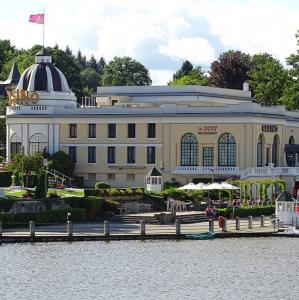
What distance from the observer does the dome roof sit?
429ft

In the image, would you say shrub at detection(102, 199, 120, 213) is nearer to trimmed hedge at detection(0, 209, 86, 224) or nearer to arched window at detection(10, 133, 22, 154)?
trimmed hedge at detection(0, 209, 86, 224)

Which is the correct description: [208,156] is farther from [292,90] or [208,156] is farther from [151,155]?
[292,90]

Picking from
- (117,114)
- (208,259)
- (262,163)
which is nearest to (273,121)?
(262,163)

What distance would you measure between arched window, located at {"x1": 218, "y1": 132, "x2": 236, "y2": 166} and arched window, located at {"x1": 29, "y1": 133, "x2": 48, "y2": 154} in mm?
17480

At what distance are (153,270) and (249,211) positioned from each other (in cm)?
3133

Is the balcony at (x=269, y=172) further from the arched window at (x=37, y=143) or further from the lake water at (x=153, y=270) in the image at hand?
the lake water at (x=153, y=270)

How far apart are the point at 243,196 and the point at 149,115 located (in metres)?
19.6

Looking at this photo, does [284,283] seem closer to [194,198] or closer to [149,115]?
[194,198]

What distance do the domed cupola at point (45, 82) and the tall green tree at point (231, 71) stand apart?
176 ft

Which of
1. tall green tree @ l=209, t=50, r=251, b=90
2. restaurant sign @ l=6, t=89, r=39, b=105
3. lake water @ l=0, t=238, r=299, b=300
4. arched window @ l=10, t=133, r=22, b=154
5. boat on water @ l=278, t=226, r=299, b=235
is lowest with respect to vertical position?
lake water @ l=0, t=238, r=299, b=300

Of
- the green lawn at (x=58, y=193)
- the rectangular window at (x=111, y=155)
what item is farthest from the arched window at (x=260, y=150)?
the green lawn at (x=58, y=193)

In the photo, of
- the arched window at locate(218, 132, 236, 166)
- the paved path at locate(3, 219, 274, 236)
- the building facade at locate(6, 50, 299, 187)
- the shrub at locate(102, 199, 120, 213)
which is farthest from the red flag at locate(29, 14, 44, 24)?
the paved path at locate(3, 219, 274, 236)

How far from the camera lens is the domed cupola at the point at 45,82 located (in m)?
131

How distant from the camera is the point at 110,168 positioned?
5079 inches
